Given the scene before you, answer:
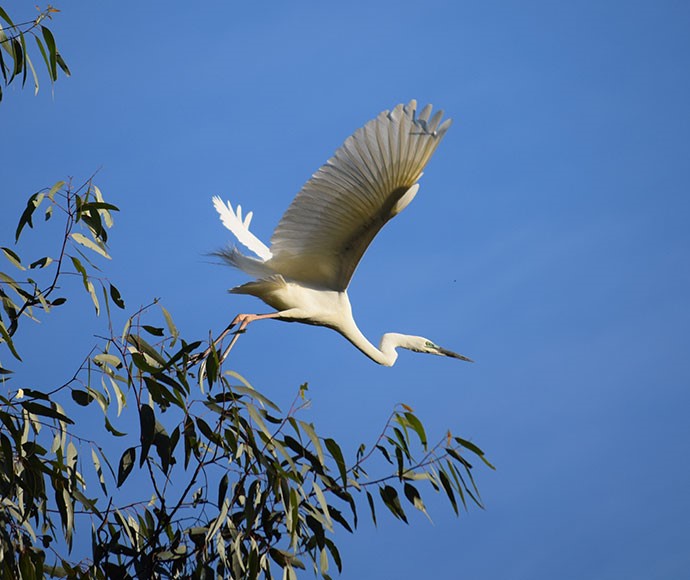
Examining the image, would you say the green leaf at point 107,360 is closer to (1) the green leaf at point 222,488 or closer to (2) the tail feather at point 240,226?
(1) the green leaf at point 222,488

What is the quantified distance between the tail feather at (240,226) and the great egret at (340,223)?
13 millimetres

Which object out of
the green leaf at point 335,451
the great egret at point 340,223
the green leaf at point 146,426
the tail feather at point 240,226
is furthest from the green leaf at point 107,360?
the tail feather at point 240,226

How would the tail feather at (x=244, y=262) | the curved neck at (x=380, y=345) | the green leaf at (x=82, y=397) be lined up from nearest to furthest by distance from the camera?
the green leaf at (x=82, y=397) → the tail feather at (x=244, y=262) → the curved neck at (x=380, y=345)

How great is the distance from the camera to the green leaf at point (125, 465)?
2795 millimetres

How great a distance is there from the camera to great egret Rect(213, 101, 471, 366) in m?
4.21

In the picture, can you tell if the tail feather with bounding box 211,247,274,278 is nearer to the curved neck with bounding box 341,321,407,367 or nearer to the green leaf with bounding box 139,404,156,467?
the curved neck with bounding box 341,321,407,367

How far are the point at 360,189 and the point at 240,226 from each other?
142 cm

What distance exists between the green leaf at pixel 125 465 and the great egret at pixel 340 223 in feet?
5.75

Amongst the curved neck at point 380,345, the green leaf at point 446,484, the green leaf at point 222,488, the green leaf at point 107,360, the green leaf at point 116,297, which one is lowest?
the green leaf at point 446,484

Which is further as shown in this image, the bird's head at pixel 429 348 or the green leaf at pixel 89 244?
the bird's head at pixel 429 348

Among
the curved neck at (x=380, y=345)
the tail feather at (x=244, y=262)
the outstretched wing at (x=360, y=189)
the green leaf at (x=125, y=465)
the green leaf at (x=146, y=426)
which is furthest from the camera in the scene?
the curved neck at (x=380, y=345)

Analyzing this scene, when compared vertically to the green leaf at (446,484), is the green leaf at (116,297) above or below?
above

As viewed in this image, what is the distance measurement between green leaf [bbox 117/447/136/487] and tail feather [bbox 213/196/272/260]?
2.49 meters

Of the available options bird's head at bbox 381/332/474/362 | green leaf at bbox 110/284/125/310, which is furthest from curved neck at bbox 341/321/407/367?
green leaf at bbox 110/284/125/310
